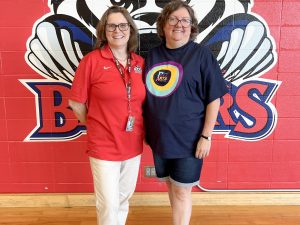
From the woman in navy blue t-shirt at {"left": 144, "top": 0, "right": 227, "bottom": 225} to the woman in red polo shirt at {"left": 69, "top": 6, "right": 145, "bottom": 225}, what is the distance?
0.09 metres

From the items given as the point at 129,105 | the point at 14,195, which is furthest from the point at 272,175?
the point at 14,195

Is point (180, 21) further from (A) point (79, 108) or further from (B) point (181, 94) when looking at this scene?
(A) point (79, 108)

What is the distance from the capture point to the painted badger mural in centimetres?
217

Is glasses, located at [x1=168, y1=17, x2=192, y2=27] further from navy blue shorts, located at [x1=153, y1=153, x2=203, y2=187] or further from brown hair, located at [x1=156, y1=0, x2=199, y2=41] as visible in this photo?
navy blue shorts, located at [x1=153, y1=153, x2=203, y2=187]

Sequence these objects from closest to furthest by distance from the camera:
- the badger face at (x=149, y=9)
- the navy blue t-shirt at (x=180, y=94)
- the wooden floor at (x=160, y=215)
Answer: the navy blue t-shirt at (x=180, y=94) < the badger face at (x=149, y=9) < the wooden floor at (x=160, y=215)

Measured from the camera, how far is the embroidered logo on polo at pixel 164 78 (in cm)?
Answer: 163

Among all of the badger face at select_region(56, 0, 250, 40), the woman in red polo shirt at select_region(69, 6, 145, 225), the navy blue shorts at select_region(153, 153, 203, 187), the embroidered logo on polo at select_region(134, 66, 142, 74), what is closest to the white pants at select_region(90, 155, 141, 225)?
the woman in red polo shirt at select_region(69, 6, 145, 225)

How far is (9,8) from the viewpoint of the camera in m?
2.17

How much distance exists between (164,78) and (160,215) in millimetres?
1188

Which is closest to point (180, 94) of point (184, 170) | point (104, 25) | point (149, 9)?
point (184, 170)

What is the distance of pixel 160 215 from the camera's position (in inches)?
94.0

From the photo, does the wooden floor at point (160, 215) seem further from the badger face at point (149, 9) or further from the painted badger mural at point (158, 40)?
the badger face at point (149, 9)

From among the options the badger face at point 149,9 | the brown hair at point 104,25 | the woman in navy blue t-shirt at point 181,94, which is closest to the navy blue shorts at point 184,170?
the woman in navy blue t-shirt at point 181,94

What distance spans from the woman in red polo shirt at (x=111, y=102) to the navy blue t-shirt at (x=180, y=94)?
87 mm
